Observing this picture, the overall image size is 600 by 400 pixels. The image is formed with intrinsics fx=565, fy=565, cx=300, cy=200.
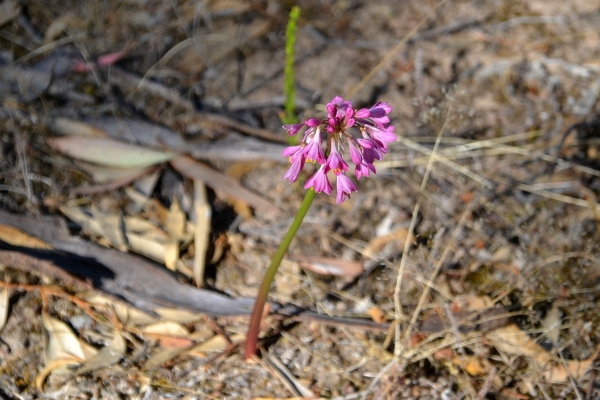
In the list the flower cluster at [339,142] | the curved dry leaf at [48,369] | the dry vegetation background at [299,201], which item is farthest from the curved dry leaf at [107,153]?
the flower cluster at [339,142]

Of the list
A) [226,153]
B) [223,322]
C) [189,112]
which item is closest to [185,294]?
[223,322]

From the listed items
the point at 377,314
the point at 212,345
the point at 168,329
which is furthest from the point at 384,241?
the point at 168,329

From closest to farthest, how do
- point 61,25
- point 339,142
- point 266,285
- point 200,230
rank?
1. point 339,142
2. point 266,285
3. point 200,230
4. point 61,25

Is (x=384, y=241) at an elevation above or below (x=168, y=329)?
above

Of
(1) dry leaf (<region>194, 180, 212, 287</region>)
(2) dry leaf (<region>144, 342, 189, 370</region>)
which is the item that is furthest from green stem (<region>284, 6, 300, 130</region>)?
(2) dry leaf (<region>144, 342, 189, 370</region>)

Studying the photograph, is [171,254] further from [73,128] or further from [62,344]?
[73,128]

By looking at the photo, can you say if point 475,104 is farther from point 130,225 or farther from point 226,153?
point 130,225
